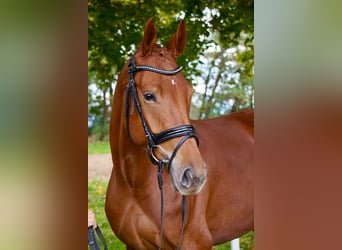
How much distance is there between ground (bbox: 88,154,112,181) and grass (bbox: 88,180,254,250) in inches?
1.3

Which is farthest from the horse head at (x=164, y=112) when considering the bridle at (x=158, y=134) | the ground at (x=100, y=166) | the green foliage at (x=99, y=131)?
the green foliage at (x=99, y=131)

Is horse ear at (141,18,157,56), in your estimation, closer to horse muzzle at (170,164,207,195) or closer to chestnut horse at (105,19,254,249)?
chestnut horse at (105,19,254,249)

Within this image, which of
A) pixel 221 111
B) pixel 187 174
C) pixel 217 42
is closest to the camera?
pixel 187 174

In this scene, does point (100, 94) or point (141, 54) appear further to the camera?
point (100, 94)

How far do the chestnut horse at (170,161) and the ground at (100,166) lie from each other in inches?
25.2

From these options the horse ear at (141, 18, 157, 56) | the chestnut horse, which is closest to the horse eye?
the chestnut horse

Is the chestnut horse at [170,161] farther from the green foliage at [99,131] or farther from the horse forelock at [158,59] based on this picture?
the green foliage at [99,131]

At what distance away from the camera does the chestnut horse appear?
3.90ft

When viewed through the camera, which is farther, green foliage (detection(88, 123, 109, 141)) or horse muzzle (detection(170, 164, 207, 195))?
green foliage (detection(88, 123, 109, 141))
